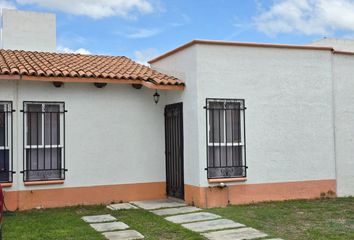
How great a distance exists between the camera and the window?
1197cm

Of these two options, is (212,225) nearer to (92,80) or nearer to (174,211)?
(174,211)

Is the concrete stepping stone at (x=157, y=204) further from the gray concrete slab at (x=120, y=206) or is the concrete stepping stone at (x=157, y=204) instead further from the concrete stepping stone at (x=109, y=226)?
the concrete stepping stone at (x=109, y=226)

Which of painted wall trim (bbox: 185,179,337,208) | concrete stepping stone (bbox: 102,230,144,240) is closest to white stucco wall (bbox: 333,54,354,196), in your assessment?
painted wall trim (bbox: 185,179,337,208)

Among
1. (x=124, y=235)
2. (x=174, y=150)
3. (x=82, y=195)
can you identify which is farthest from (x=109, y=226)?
(x=174, y=150)

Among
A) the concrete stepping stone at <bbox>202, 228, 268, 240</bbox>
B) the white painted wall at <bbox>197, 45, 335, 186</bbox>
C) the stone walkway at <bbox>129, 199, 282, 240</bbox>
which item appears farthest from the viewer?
the white painted wall at <bbox>197, 45, 335, 186</bbox>

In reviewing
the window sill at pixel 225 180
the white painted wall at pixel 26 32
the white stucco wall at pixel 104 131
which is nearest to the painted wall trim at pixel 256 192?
the window sill at pixel 225 180

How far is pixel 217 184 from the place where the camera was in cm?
1174

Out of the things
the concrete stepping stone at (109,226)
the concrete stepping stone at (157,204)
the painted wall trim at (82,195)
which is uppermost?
the painted wall trim at (82,195)

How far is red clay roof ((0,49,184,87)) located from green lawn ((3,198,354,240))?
3.37 m

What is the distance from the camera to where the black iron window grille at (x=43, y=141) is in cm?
1193

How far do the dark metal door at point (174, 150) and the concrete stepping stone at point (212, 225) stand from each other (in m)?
2.91

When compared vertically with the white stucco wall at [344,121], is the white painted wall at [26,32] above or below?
above

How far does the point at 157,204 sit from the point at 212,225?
301 cm

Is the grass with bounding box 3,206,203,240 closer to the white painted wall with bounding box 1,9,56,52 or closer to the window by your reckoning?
the window
